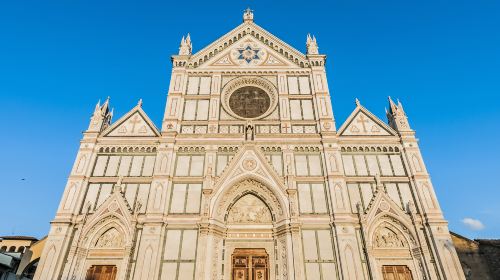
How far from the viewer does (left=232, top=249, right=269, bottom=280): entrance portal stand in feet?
56.0

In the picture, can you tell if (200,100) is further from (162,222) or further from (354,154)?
(354,154)

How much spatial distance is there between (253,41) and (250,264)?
56.9 feet

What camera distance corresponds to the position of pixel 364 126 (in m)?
21.6

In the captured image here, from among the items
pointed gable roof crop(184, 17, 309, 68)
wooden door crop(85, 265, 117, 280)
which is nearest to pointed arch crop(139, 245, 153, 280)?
wooden door crop(85, 265, 117, 280)

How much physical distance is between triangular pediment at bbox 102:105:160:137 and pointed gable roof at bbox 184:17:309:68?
5.85 m

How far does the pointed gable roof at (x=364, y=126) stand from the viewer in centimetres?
2122

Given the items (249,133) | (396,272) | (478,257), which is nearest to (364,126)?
(249,133)

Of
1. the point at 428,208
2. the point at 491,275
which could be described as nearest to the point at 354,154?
the point at 428,208

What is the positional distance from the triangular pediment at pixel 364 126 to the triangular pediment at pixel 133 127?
41.9ft

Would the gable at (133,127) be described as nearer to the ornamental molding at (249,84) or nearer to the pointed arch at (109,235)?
the ornamental molding at (249,84)

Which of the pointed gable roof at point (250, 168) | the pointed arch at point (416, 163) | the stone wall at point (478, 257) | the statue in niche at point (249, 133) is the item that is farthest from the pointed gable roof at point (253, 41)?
the stone wall at point (478, 257)

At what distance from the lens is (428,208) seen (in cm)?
1798

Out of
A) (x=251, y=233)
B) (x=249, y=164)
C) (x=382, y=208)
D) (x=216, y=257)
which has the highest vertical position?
(x=249, y=164)

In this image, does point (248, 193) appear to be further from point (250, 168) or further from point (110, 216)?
point (110, 216)
